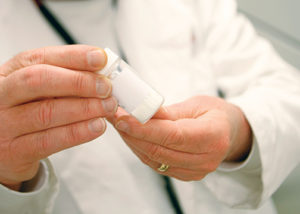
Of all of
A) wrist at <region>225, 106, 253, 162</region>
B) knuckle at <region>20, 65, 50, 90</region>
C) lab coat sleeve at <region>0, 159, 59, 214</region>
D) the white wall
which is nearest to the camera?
knuckle at <region>20, 65, 50, 90</region>

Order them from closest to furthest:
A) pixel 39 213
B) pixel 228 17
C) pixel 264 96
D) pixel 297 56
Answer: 1. pixel 39 213
2. pixel 264 96
3. pixel 228 17
4. pixel 297 56

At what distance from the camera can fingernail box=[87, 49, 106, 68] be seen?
27cm

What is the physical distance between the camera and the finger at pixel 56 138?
309 mm

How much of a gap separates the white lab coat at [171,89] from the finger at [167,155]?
12cm

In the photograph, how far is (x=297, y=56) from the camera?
96 centimetres

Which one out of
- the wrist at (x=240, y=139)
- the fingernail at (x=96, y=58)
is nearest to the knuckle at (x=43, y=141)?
the fingernail at (x=96, y=58)

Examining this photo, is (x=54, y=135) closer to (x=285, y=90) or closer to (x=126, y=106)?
(x=126, y=106)

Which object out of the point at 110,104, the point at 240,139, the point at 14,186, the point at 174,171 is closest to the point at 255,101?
the point at 240,139

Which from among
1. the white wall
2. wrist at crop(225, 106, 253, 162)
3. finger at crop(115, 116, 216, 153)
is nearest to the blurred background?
the white wall

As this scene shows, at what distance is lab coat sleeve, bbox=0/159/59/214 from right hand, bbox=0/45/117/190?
8 cm

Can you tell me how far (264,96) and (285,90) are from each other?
80mm

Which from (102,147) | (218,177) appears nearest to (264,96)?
(218,177)

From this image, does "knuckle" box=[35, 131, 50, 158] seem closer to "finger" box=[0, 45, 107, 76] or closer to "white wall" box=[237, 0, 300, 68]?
"finger" box=[0, 45, 107, 76]

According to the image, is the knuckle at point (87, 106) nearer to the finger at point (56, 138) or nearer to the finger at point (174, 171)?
the finger at point (56, 138)
